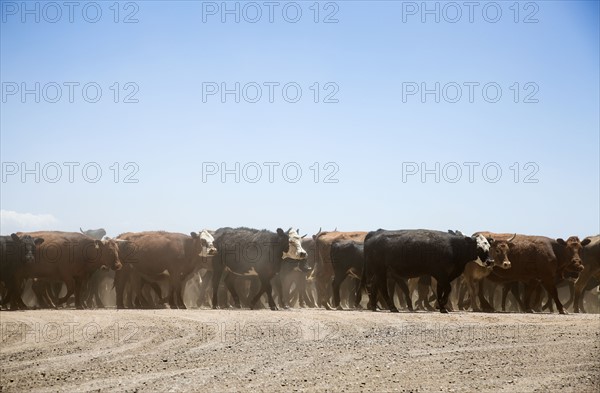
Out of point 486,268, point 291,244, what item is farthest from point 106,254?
point 486,268

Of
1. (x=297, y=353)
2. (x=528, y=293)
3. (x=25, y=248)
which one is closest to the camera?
(x=297, y=353)

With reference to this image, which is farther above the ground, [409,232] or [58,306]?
[409,232]

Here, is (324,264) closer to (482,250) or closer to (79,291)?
(482,250)

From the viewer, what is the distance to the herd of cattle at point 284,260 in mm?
22766

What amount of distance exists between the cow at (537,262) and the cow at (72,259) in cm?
1237

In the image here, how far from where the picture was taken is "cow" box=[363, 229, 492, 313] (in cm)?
2241

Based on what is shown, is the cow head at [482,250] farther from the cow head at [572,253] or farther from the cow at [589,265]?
the cow at [589,265]

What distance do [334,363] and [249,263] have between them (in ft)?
39.0

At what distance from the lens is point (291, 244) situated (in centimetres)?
2502

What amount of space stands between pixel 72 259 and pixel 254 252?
19.1 feet

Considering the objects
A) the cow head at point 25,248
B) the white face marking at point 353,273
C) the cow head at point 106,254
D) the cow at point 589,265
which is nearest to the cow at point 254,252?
the white face marking at point 353,273

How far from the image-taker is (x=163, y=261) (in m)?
25.6

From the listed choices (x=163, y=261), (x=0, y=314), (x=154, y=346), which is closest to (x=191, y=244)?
(x=163, y=261)

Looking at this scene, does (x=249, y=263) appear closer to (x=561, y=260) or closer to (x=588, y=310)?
(x=561, y=260)
